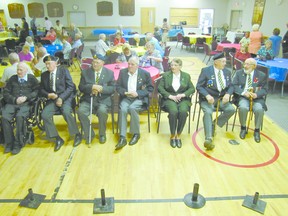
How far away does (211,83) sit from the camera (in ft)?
12.5

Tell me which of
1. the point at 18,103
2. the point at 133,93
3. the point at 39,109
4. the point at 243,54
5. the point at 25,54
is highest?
the point at 25,54

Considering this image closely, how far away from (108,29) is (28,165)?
526 inches

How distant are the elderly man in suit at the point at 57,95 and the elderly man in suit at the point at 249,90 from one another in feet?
8.16

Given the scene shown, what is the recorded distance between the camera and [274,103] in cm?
524

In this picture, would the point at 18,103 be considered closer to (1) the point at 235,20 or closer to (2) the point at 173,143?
(2) the point at 173,143

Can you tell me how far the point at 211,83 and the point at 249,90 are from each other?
2.02ft

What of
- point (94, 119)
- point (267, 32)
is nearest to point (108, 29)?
point (267, 32)

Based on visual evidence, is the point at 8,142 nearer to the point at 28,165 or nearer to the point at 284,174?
the point at 28,165

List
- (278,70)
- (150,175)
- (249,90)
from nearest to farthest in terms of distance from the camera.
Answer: (150,175), (249,90), (278,70)

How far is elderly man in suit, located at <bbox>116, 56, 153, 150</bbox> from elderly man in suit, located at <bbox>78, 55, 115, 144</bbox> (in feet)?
0.63

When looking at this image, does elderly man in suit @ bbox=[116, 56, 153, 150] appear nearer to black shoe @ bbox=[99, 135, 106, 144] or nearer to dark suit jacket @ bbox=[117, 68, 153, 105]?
dark suit jacket @ bbox=[117, 68, 153, 105]

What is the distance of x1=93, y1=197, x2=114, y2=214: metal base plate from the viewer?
2494 mm

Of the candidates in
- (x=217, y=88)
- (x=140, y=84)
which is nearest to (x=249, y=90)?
(x=217, y=88)

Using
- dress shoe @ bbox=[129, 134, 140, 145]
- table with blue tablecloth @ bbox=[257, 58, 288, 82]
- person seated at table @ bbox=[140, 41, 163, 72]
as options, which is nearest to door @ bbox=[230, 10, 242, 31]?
table with blue tablecloth @ bbox=[257, 58, 288, 82]
